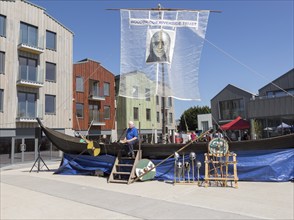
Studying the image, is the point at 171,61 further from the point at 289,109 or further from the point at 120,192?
the point at 289,109

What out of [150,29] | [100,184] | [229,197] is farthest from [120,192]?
[150,29]

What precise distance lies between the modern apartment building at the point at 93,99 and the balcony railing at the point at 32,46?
497 centimetres

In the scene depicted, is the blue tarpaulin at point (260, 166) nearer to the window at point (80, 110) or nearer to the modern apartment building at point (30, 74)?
the modern apartment building at point (30, 74)

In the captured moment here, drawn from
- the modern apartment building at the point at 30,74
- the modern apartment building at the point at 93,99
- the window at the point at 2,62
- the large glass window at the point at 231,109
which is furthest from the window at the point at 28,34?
the large glass window at the point at 231,109

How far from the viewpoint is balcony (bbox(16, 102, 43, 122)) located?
2055 centimetres

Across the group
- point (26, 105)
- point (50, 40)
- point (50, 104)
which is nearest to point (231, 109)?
point (50, 104)

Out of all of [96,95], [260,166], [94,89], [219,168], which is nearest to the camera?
[260,166]

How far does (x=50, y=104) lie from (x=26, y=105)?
2306mm

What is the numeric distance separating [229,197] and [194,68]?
519cm

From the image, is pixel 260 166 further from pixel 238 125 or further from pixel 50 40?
pixel 50 40

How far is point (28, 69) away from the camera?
21.4m

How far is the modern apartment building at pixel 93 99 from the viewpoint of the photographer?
27266 millimetres

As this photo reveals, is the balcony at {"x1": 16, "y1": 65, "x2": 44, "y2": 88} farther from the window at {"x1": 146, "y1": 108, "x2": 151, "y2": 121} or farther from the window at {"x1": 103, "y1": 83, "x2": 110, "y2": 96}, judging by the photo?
the window at {"x1": 146, "y1": 108, "x2": 151, "y2": 121}

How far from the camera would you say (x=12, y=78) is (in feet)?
66.9
